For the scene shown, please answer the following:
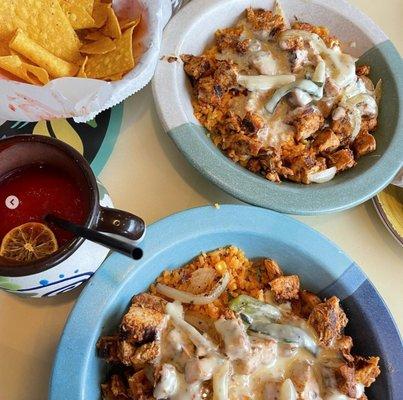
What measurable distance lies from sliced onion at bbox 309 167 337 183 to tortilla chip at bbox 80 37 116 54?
594 mm

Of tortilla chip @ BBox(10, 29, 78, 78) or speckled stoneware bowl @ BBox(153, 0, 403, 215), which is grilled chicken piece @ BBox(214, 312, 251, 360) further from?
tortilla chip @ BBox(10, 29, 78, 78)

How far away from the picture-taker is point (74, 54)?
1378mm

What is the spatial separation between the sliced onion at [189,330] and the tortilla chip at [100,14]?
Result: 2.40ft

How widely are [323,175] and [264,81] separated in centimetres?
30

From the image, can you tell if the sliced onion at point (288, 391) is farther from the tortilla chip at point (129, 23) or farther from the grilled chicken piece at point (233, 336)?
the tortilla chip at point (129, 23)

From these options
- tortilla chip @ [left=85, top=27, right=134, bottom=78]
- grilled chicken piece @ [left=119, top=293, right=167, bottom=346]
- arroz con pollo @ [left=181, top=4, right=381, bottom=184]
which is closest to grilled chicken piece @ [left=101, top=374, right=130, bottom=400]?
grilled chicken piece @ [left=119, top=293, right=167, bottom=346]

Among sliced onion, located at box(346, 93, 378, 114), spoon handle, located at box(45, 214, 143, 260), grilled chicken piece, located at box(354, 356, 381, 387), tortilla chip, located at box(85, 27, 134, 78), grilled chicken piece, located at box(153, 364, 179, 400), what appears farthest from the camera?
sliced onion, located at box(346, 93, 378, 114)

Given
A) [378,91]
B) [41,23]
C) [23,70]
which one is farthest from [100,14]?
[378,91]

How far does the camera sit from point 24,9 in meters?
1.31

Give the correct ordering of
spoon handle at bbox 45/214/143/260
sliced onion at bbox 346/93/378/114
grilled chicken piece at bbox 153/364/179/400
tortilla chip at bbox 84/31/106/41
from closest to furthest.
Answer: spoon handle at bbox 45/214/143/260 → grilled chicken piece at bbox 153/364/179/400 → tortilla chip at bbox 84/31/106/41 → sliced onion at bbox 346/93/378/114

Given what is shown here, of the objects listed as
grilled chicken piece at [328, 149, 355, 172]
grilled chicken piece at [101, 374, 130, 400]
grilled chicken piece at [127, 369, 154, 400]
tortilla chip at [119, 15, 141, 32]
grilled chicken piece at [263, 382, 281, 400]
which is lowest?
grilled chicken piece at [101, 374, 130, 400]

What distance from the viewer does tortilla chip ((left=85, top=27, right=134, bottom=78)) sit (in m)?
1.32

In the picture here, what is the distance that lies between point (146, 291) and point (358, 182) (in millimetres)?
596

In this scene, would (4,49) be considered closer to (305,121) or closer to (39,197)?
(39,197)
